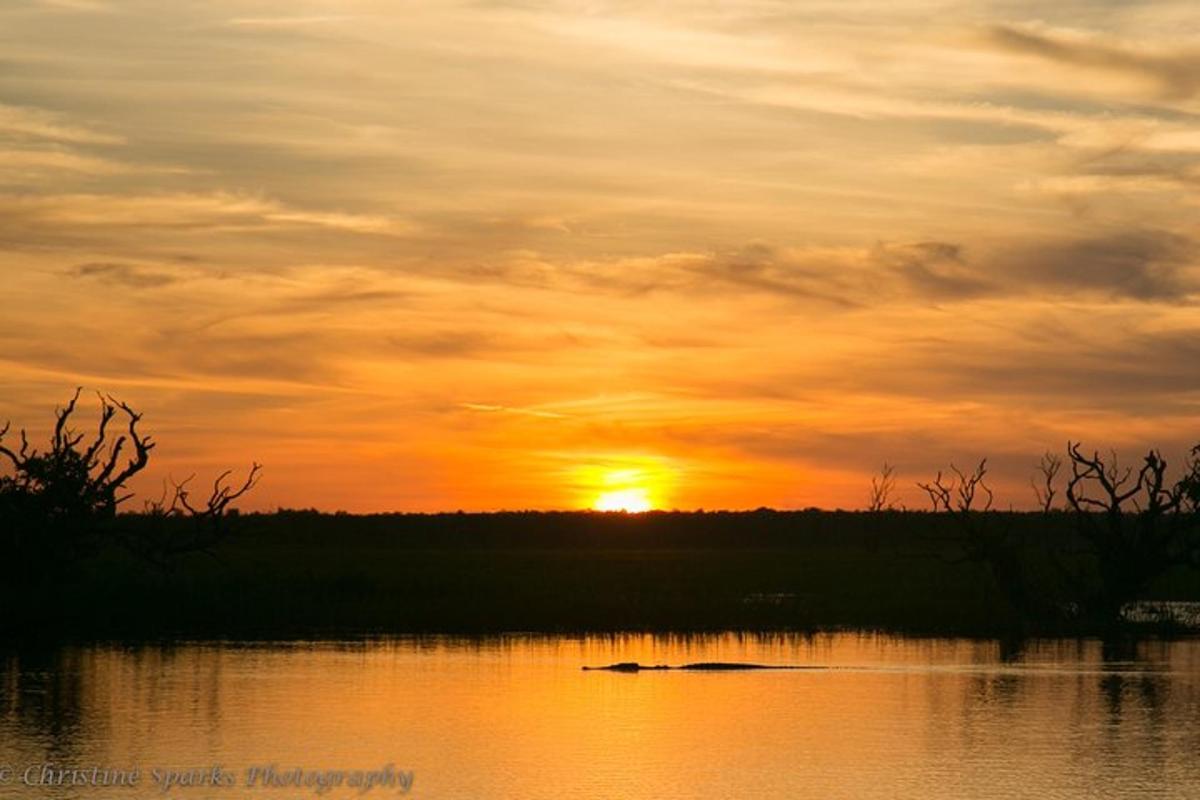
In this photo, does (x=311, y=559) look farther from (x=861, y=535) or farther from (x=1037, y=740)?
(x=861, y=535)

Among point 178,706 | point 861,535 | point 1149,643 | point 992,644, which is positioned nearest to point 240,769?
point 178,706

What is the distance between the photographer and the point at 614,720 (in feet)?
99.2

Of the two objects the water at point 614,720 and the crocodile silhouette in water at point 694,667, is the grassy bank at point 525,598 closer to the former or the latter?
the water at point 614,720

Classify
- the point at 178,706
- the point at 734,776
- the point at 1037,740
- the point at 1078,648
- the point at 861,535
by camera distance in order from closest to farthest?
the point at 734,776
the point at 1037,740
the point at 178,706
the point at 1078,648
the point at 861,535

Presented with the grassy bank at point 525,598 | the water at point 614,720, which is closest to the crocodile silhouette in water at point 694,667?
the water at point 614,720

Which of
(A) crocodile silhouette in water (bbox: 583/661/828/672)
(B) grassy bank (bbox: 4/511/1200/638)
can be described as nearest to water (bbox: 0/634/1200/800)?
(A) crocodile silhouette in water (bbox: 583/661/828/672)

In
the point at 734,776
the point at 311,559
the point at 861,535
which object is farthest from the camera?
the point at 861,535

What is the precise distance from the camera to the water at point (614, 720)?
24484 mm

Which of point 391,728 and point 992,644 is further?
point 992,644

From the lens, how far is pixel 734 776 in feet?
81.8

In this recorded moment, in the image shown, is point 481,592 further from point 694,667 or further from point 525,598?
point 694,667

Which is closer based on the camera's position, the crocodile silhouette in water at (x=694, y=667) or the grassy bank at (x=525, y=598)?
the crocodile silhouette in water at (x=694, y=667)

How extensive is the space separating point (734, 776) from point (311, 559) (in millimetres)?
75180

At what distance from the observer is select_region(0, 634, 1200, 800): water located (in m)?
24.5
